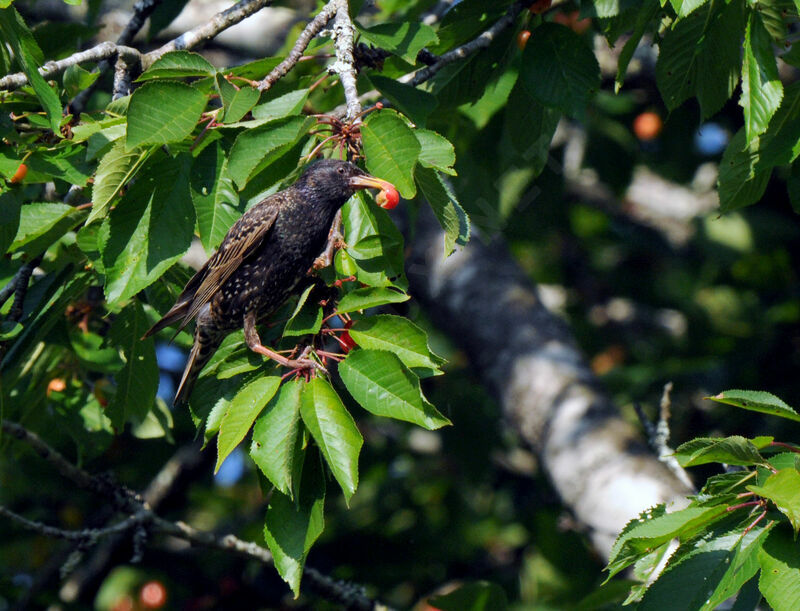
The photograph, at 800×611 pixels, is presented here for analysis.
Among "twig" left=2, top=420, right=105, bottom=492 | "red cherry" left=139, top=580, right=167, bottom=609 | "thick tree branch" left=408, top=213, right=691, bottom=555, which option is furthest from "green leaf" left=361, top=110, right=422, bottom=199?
"red cherry" left=139, top=580, right=167, bottom=609

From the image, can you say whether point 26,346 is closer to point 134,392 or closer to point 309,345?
point 134,392

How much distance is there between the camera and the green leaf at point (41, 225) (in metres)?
2.49

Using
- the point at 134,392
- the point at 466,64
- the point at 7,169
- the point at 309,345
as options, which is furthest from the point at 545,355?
the point at 7,169

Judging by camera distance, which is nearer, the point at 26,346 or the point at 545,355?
the point at 26,346

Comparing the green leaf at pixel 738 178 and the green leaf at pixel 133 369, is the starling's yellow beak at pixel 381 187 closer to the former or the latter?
the green leaf at pixel 133 369

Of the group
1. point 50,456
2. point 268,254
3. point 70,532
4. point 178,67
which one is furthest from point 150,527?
point 178,67

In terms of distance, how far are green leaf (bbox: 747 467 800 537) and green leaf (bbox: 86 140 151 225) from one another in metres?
1.59

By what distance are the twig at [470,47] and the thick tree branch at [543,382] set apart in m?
0.78

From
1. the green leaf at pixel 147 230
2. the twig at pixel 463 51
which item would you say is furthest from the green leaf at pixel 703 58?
the green leaf at pixel 147 230

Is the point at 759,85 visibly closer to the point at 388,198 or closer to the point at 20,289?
the point at 388,198

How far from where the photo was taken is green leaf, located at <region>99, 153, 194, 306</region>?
230 cm

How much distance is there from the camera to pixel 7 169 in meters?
2.38

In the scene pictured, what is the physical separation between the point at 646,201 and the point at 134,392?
5629 millimetres

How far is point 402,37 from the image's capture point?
2.60 meters
